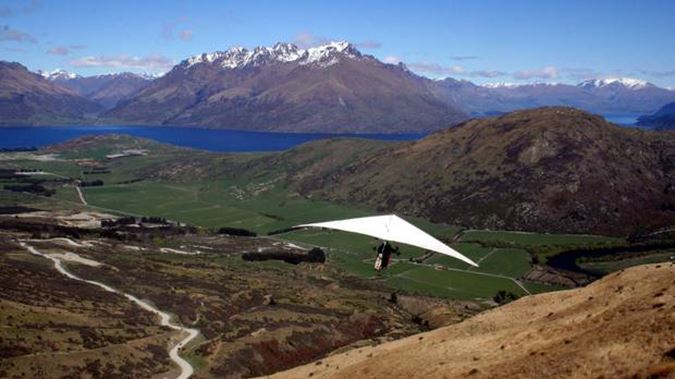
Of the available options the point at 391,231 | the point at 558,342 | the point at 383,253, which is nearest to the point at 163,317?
the point at 383,253

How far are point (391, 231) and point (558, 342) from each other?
19589 millimetres

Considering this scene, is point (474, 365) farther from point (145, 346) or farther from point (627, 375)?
point (145, 346)

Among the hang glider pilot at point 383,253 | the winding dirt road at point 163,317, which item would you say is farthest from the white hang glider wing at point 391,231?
the winding dirt road at point 163,317

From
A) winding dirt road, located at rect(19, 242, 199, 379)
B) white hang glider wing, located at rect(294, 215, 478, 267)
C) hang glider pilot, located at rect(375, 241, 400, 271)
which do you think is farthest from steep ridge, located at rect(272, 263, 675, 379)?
winding dirt road, located at rect(19, 242, 199, 379)

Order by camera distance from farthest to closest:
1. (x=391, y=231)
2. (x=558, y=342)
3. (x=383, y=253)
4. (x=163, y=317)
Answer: (x=163, y=317) < (x=383, y=253) < (x=391, y=231) < (x=558, y=342)

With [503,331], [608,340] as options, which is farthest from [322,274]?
[608,340]

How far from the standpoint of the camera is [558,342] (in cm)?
4431

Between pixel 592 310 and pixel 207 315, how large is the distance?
71.3 meters

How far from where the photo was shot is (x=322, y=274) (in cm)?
17362

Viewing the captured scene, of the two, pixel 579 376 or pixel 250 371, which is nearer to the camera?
pixel 579 376

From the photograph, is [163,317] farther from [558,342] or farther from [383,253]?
[558,342]

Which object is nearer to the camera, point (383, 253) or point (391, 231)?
point (391, 231)

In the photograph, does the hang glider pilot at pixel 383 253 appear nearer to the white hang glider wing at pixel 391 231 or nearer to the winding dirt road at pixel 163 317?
the white hang glider wing at pixel 391 231

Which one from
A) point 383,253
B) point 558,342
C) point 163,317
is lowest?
point 163,317
